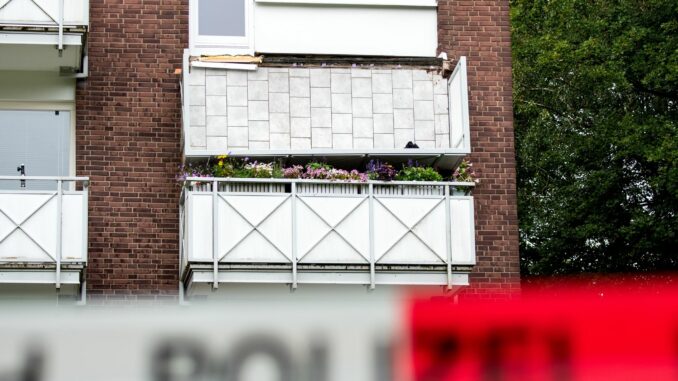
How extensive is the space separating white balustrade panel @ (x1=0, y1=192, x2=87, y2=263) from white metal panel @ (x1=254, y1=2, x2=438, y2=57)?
127 inches

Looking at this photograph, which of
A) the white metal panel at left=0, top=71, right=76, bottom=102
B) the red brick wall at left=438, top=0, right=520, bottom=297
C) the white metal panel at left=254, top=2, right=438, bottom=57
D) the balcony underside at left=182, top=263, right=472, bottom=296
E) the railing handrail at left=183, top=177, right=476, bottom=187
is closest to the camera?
the balcony underside at left=182, top=263, right=472, bottom=296

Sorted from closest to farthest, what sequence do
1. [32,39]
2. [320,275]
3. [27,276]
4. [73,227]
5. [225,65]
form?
[27,276], [73,227], [320,275], [32,39], [225,65]

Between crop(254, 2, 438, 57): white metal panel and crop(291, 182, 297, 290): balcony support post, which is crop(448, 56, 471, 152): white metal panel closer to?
crop(254, 2, 438, 57): white metal panel

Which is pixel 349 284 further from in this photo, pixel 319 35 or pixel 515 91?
pixel 515 91

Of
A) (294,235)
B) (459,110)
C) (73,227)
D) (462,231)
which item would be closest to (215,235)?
(294,235)

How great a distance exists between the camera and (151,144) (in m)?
17.0

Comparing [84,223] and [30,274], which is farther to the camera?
[84,223]

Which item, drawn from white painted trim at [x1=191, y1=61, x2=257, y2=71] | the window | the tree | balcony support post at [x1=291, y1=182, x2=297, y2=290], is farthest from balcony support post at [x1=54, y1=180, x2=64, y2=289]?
the tree

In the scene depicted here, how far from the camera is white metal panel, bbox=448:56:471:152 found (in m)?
16.5

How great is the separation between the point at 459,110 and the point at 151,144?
3.90 metres

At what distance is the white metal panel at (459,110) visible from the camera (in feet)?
54.1

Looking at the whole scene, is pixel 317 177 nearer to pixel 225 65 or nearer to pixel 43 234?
pixel 225 65

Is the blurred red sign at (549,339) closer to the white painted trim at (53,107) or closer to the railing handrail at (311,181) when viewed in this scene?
the railing handrail at (311,181)

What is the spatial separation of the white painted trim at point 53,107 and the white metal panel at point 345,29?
2.50 meters
